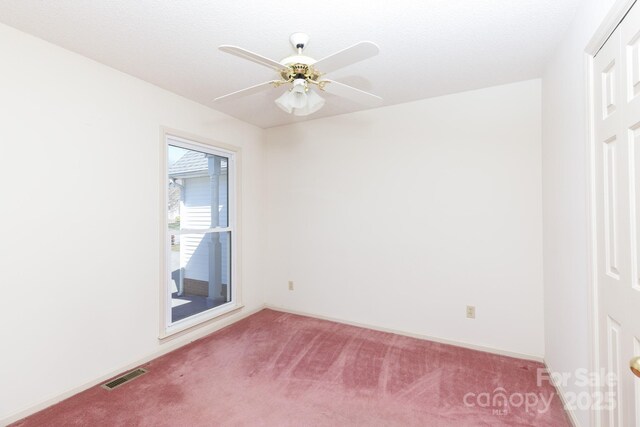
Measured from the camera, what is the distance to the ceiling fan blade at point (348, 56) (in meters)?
1.43

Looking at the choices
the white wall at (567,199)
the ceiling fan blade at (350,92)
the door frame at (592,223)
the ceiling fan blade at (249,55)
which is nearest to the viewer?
the ceiling fan blade at (249,55)

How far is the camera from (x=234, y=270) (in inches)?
149

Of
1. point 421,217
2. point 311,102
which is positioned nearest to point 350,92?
point 311,102

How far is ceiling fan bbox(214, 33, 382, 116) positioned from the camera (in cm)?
148

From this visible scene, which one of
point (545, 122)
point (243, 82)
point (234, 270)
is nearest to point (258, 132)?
point (243, 82)

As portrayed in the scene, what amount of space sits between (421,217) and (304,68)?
2073 millimetres

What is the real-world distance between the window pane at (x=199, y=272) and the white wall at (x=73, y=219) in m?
0.34

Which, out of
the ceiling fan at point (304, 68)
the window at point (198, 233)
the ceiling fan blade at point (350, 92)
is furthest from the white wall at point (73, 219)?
the ceiling fan blade at point (350, 92)

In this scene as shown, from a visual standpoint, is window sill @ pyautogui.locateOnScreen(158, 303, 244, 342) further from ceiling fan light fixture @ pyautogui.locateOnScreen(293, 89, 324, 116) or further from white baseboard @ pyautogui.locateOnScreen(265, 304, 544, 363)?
ceiling fan light fixture @ pyautogui.locateOnScreen(293, 89, 324, 116)

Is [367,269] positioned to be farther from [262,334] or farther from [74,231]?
[74,231]

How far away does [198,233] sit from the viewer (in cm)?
342

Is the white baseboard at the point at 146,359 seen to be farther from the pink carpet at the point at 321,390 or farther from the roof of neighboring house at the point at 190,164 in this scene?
the roof of neighboring house at the point at 190,164

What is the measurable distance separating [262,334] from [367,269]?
136cm

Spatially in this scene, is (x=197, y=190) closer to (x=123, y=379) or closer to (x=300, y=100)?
(x=123, y=379)
